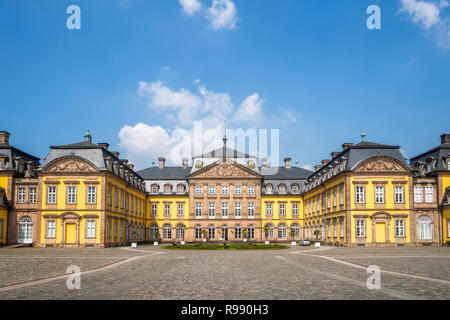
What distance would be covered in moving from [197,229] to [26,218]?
25728 millimetres

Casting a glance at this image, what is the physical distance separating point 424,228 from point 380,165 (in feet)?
29.0

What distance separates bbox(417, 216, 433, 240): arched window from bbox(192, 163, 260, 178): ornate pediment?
25304mm

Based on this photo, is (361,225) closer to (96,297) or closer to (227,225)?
(227,225)

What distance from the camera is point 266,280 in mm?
15141

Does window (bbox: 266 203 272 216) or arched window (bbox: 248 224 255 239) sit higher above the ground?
window (bbox: 266 203 272 216)

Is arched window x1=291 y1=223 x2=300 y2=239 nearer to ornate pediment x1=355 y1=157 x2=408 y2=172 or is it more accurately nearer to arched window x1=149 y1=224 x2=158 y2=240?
Answer: arched window x1=149 y1=224 x2=158 y2=240

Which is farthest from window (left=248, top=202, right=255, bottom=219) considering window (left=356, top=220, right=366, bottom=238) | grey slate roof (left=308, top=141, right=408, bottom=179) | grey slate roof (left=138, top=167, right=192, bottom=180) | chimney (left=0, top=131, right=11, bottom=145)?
chimney (left=0, top=131, right=11, bottom=145)

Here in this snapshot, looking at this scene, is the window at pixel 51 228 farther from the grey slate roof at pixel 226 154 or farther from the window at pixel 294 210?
the window at pixel 294 210

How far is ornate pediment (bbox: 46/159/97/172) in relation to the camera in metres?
46.6

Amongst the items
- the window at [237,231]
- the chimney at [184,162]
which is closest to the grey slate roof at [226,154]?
the chimney at [184,162]

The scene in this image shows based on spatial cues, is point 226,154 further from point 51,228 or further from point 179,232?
point 51,228

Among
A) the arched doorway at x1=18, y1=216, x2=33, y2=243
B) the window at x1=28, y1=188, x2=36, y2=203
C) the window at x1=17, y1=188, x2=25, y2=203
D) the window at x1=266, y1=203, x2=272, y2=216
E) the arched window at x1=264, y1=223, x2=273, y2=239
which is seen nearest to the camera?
the arched doorway at x1=18, y1=216, x2=33, y2=243
